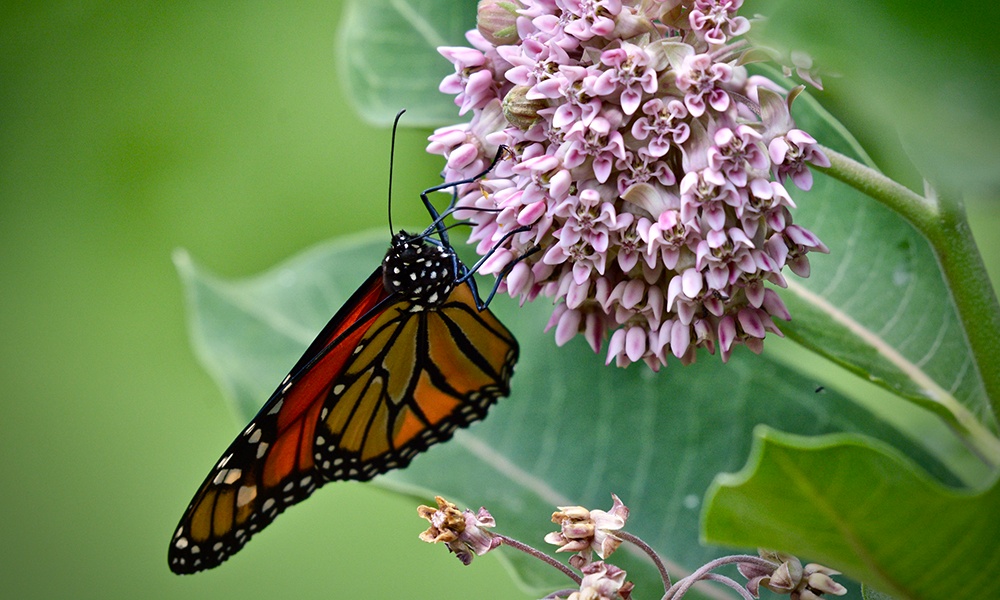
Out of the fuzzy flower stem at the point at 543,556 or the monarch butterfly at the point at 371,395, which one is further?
the monarch butterfly at the point at 371,395

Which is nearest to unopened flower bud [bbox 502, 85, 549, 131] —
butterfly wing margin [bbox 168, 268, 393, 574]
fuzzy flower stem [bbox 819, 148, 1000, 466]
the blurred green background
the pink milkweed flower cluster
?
the pink milkweed flower cluster

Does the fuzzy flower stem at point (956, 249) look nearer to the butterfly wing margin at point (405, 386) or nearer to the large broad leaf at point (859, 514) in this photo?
the large broad leaf at point (859, 514)

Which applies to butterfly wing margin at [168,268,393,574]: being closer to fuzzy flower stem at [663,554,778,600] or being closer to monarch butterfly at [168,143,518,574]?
monarch butterfly at [168,143,518,574]

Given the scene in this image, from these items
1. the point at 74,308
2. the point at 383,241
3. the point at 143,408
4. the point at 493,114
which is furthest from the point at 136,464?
the point at 493,114

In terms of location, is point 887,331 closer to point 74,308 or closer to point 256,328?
Result: point 256,328

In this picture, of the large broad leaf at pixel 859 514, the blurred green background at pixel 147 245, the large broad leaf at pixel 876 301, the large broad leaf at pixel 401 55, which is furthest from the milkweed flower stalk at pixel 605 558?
the blurred green background at pixel 147 245

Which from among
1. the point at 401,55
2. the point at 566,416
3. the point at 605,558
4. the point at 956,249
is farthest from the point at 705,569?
the point at 401,55
